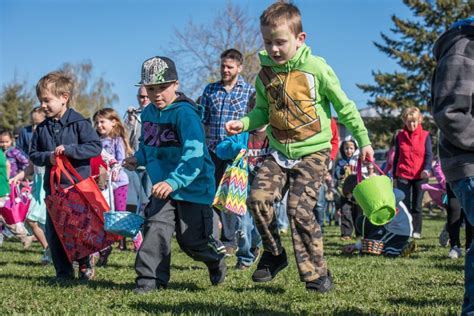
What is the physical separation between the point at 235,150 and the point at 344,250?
3024mm

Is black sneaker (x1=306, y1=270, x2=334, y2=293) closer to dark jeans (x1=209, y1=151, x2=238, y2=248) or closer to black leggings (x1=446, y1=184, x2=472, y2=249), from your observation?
dark jeans (x1=209, y1=151, x2=238, y2=248)

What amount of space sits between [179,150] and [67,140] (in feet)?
4.13

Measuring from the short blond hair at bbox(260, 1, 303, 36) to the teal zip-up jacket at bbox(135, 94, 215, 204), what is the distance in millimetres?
940

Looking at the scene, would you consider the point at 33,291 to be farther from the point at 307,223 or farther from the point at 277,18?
the point at 277,18

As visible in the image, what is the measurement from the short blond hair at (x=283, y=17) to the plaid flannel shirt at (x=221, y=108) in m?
3.04

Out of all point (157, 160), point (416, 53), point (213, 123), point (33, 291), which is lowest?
point (33, 291)

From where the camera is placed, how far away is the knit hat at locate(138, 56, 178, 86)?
504 cm

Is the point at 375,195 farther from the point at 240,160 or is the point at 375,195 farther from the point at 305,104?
the point at 240,160

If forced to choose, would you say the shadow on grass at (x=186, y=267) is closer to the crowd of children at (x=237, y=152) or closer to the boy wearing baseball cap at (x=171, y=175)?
the crowd of children at (x=237, y=152)

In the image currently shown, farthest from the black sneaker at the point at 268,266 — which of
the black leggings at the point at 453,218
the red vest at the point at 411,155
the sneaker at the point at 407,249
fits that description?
the red vest at the point at 411,155

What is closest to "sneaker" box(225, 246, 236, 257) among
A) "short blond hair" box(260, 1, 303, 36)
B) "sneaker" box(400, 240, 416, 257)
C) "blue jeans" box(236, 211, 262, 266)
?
"blue jeans" box(236, 211, 262, 266)

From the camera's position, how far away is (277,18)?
460cm

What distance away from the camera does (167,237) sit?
4.94 meters

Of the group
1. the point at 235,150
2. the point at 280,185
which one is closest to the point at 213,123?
the point at 235,150
